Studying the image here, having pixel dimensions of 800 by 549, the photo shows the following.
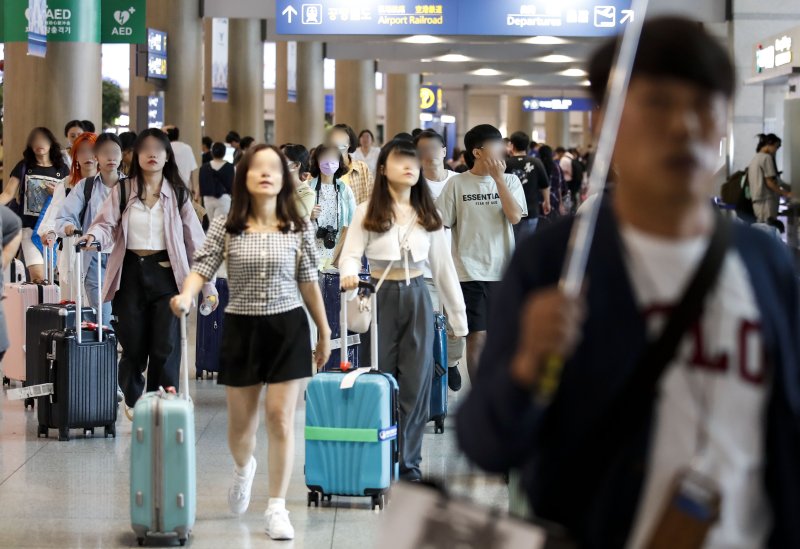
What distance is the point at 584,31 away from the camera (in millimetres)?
18203

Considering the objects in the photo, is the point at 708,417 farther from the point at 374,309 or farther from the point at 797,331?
the point at 374,309

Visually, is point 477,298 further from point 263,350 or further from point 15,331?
point 15,331

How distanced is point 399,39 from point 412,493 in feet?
57.8

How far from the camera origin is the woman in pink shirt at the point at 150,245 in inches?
314

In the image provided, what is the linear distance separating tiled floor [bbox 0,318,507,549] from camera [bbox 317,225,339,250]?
189cm

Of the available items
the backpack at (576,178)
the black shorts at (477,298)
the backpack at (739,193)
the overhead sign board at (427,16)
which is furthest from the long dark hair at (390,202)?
the backpack at (576,178)

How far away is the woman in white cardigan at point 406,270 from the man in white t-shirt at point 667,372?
15.5ft

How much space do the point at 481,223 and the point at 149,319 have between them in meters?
2.08

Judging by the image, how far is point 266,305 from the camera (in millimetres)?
5910

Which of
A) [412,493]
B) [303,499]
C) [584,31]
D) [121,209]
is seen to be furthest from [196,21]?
[412,493]

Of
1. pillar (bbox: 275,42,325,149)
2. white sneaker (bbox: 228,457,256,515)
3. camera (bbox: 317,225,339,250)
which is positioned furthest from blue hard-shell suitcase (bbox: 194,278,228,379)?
pillar (bbox: 275,42,325,149)

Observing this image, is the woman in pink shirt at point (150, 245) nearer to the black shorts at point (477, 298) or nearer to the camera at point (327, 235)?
the black shorts at point (477, 298)

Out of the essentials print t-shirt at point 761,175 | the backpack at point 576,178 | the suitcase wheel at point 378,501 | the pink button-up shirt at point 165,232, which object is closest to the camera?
the suitcase wheel at point 378,501

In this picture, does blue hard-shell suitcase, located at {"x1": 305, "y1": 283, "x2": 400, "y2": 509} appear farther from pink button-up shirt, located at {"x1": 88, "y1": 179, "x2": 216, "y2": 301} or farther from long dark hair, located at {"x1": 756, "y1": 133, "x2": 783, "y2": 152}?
long dark hair, located at {"x1": 756, "y1": 133, "x2": 783, "y2": 152}
